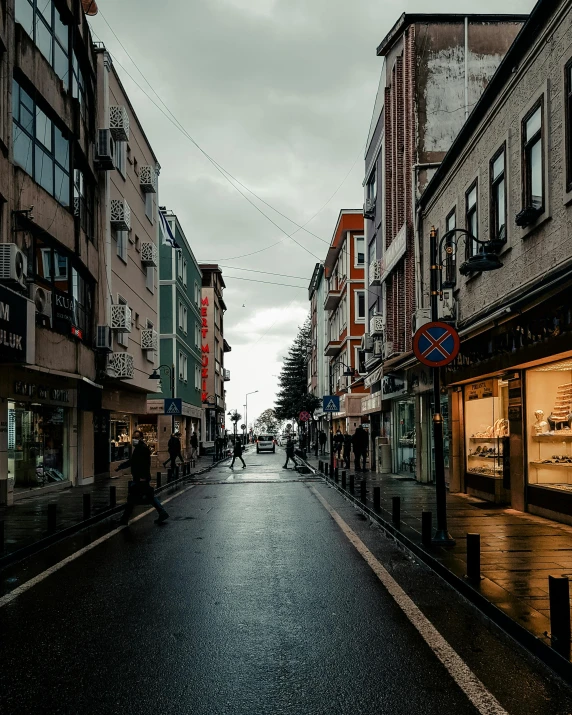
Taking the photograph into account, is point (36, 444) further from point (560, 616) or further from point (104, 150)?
point (560, 616)

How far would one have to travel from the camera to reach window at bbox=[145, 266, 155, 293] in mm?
36166

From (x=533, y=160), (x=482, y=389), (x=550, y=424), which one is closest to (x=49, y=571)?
(x=550, y=424)

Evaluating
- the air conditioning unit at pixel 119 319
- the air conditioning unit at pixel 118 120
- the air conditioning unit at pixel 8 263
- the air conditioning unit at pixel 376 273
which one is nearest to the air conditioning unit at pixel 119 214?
the air conditioning unit at pixel 118 120

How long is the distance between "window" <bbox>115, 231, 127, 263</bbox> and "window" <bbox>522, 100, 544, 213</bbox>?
1929 cm

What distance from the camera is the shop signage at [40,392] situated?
752 inches

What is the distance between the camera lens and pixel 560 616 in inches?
225

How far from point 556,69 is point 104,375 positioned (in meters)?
18.2

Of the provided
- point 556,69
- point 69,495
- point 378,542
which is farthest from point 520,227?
point 69,495

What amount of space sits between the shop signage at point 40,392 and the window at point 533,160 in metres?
12.7

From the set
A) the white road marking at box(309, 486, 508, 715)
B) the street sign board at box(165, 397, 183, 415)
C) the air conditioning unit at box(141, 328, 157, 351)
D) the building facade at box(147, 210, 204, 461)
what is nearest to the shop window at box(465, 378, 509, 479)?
the white road marking at box(309, 486, 508, 715)

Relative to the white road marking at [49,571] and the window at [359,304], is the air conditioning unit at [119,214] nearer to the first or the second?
the white road marking at [49,571]

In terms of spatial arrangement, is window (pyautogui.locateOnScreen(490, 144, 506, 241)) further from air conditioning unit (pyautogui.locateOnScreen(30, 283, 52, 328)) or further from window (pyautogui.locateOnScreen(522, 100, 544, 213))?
air conditioning unit (pyautogui.locateOnScreen(30, 283, 52, 328))

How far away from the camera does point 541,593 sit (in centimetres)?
755

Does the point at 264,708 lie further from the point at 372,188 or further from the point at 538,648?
the point at 372,188
